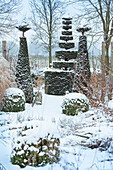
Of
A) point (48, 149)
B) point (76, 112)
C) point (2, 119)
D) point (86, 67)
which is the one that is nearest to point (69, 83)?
point (86, 67)

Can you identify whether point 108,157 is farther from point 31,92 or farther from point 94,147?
point 31,92

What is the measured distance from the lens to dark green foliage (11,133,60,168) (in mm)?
3045

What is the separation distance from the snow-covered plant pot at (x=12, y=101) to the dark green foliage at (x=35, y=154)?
12.1ft

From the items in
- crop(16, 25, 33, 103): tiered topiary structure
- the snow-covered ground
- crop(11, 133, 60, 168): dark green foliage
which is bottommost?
the snow-covered ground

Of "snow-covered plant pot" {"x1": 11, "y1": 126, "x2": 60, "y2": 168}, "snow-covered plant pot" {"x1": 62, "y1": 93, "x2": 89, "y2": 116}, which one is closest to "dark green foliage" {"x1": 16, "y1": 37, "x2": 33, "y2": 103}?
"snow-covered plant pot" {"x1": 62, "y1": 93, "x2": 89, "y2": 116}

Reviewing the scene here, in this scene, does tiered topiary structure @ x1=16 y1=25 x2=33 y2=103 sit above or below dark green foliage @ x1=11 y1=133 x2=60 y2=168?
above

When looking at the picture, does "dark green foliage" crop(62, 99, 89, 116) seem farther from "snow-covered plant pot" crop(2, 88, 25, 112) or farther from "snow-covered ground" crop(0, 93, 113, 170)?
"snow-covered plant pot" crop(2, 88, 25, 112)

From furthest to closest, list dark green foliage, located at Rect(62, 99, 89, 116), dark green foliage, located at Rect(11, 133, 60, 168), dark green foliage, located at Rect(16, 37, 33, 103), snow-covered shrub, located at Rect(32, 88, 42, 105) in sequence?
dark green foliage, located at Rect(16, 37, 33, 103), snow-covered shrub, located at Rect(32, 88, 42, 105), dark green foliage, located at Rect(62, 99, 89, 116), dark green foliage, located at Rect(11, 133, 60, 168)

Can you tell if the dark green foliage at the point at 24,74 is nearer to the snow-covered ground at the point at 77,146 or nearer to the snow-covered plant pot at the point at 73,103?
the snow-covered plant pot at the point at 73,103

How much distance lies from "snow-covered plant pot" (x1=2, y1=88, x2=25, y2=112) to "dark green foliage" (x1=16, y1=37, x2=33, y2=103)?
1.37 m

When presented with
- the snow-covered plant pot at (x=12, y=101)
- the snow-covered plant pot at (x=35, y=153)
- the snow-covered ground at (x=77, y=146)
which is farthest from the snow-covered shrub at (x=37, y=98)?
the snow-covered plant pot at (x=35, y=153)

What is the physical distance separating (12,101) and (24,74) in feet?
Result: 6.10

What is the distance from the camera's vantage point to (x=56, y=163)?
123 inches

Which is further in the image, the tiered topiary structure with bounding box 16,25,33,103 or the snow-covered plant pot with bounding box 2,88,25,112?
the tiered topiary structure with bounding box 16,25,33,103
